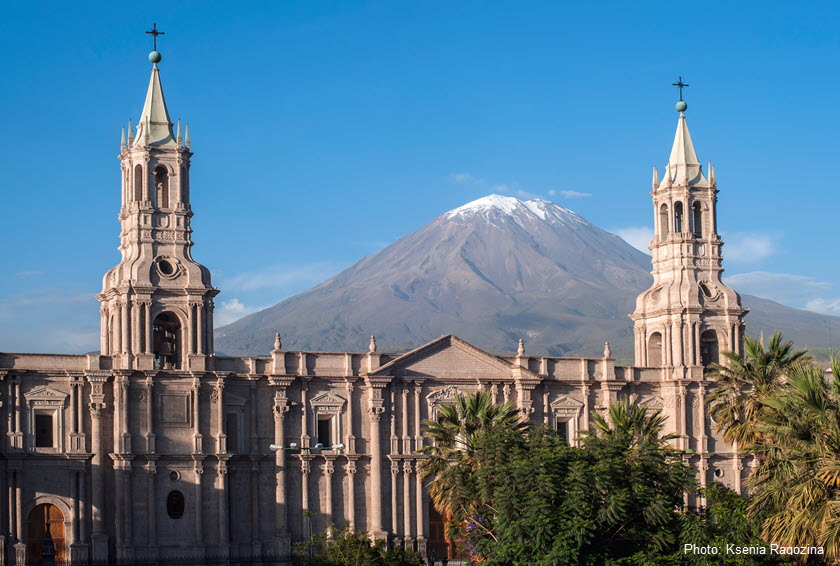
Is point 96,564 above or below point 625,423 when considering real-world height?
below

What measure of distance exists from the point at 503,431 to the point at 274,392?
2024 cm

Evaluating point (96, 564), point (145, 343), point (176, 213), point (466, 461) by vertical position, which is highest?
point (176, 213)

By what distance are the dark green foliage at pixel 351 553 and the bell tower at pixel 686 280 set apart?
23091 mm

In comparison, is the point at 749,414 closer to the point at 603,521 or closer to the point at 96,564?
the point at 603,521

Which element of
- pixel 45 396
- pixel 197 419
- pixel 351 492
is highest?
pixel 45 396

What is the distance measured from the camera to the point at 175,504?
7988cm

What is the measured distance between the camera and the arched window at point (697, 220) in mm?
92938

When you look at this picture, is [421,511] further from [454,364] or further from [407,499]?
[454,364]

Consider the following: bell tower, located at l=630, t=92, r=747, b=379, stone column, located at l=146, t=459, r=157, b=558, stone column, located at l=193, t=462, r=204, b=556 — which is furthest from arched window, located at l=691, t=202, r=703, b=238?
stone column, located at l=146, t=459, r=157, b=558

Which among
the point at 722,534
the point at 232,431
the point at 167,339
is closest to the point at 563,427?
the point at 232,431

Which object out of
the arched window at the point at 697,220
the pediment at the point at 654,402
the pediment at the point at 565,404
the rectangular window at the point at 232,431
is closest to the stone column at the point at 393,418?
the rectangular window at the point at 232,431

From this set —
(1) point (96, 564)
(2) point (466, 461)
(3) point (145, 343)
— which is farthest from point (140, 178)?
(2) point (466, 461)

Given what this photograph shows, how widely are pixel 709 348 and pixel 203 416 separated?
31.0 metres

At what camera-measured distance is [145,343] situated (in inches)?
3152
